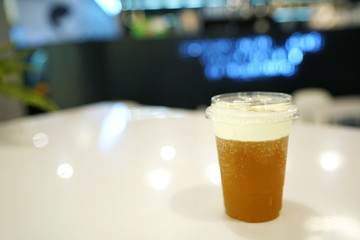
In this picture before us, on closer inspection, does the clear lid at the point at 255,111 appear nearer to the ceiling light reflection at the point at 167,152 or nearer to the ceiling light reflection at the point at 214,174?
the ceiling light reflection at the point at 214,174

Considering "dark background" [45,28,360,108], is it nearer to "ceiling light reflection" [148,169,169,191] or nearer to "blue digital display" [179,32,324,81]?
"blue digital display" [179,32,324,81]

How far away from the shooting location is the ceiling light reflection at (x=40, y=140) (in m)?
1.20

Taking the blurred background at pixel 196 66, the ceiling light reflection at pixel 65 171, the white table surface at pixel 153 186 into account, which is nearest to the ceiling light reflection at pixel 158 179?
the white table surface at pixel 153 186

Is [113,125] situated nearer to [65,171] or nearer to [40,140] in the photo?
[40,140]

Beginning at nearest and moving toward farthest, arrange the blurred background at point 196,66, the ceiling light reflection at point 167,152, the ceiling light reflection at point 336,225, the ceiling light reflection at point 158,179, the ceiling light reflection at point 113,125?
the ceiling light reflection at point 336,225, the ceiling light reflection at point 158,179, the ceiling light reflection at point 167,152, the ceiling light reflection at point 113,125, the blurred background at point 196,66

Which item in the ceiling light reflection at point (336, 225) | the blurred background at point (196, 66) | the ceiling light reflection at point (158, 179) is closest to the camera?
the ceiling light reflection at point (336, 225)

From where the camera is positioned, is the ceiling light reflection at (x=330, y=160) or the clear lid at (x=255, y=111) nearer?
the clear lid at (x=255, y=111)

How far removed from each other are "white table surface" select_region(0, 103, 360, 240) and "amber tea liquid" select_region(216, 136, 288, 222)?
0.08ft

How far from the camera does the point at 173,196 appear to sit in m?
0.71

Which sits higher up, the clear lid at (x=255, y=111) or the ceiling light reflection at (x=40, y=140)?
the clear lid at (x=255, y=111)

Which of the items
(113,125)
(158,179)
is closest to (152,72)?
(113,125)

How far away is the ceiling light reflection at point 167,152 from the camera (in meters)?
0.97

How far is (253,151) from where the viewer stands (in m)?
0.56

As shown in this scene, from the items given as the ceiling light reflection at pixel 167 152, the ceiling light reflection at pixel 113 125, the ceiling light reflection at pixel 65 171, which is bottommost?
the ceiling light reflection at pixel 113 125
